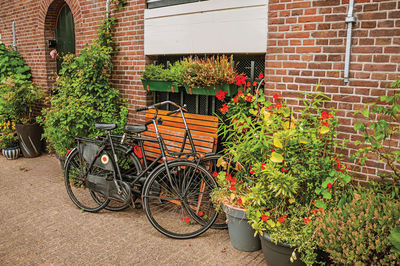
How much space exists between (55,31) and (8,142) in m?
2.63

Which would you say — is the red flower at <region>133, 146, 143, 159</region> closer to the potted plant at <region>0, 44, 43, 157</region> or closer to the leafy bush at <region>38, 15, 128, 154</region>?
the leafy bush at <region>38, 15, 128, 154</region>

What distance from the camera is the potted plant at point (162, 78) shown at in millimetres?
4480

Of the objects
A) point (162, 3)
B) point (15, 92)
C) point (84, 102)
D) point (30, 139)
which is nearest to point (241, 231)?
point (84, 102)

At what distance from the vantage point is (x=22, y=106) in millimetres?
6996

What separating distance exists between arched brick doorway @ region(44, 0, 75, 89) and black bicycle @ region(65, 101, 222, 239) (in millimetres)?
3512

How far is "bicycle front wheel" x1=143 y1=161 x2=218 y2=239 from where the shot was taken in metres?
3.68

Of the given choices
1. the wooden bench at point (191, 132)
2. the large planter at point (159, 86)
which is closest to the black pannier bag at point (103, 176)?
the wooden bench at point (191, 132)

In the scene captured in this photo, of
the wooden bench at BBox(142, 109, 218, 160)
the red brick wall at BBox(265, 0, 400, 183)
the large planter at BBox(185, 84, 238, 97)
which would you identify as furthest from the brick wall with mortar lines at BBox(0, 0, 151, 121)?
the red brick wall at BBox(265, 0, 400, 183)

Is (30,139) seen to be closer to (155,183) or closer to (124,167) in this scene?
(124,167)

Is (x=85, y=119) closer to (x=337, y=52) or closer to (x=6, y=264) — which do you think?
(x=6, y=264)

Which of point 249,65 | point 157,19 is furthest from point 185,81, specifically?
point 157,19

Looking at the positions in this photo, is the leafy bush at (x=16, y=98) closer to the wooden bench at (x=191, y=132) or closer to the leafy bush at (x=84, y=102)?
the leafy bush at (x=84, y=102)

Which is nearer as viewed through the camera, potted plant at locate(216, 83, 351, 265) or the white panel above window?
potted plant at locate(216, 83, 351, 265)

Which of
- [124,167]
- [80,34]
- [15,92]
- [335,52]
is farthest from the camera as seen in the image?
[15,92]
